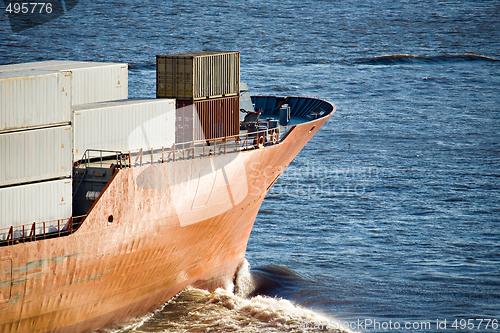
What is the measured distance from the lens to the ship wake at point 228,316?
107 feet

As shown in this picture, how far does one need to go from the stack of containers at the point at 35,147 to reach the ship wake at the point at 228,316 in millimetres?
7610

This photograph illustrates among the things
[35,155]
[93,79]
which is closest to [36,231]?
[35,155]

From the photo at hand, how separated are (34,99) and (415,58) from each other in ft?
300

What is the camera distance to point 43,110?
26594mm

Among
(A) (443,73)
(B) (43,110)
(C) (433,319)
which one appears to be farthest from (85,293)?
(A) (443,73)

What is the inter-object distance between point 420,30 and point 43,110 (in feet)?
372

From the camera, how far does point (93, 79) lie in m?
33.5

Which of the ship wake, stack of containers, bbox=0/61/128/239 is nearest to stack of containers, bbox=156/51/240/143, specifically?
stack of containers, bbox=0/61/128/239

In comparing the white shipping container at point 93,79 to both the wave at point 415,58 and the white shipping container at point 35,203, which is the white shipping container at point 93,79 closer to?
the white shipping container at point 35,203

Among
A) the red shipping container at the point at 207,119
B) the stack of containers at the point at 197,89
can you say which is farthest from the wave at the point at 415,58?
the stack of containers at the point at 197,89

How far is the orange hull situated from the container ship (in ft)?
0.19

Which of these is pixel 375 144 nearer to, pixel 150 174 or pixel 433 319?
pixel 433 319

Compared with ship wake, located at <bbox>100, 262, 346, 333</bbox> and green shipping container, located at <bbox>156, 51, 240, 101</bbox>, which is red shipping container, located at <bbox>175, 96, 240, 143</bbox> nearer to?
green shipping container, located at <bbox>156, 51, 240, 101</bbox>

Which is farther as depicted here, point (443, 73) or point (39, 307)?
point (443, 73)
